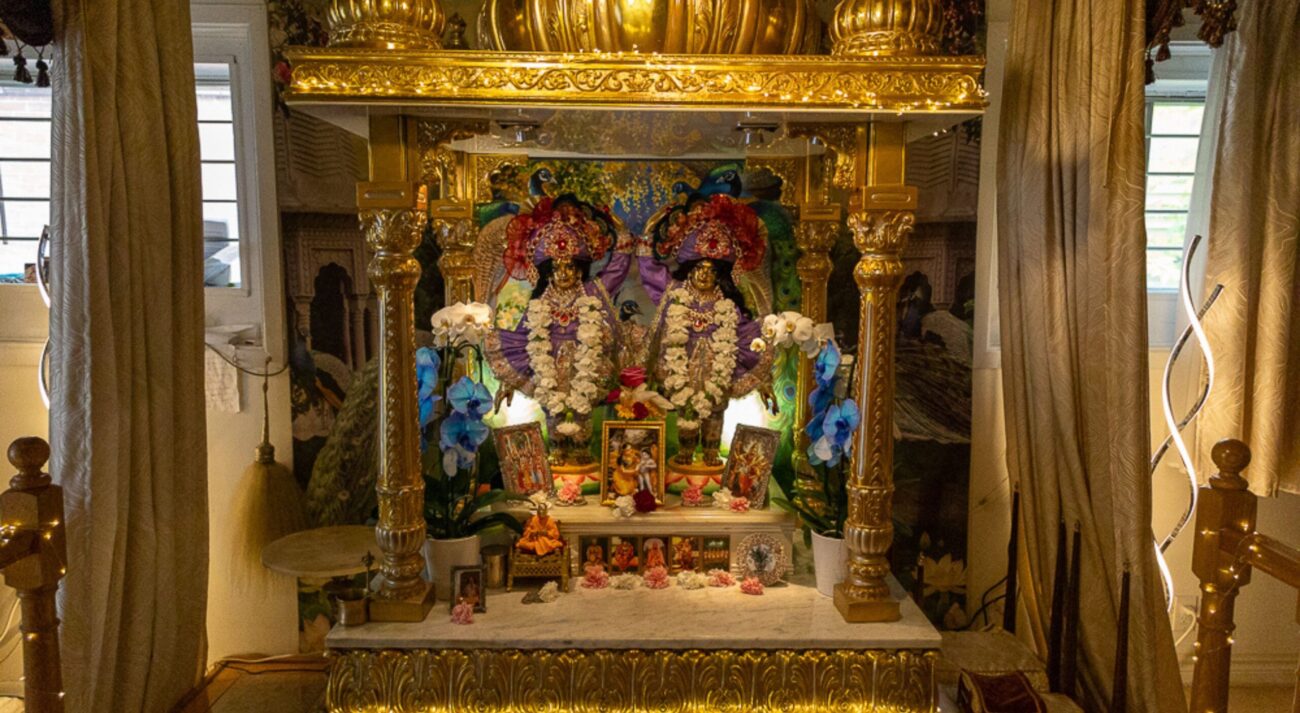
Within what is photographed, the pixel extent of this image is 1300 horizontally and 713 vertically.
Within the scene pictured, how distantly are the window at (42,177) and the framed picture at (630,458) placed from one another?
5.96ft

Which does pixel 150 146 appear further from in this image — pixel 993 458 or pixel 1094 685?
pixel 1094 685

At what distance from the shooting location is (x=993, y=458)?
3740mm

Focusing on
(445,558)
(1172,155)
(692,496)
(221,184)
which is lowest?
(445,558)

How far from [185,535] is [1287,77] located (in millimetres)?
4465

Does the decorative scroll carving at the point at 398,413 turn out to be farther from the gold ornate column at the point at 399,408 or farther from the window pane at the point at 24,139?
the window pane at the point at 24,139

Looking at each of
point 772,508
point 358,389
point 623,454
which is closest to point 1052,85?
point 772,508

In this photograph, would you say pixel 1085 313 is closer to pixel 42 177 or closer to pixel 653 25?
pixel 653 25

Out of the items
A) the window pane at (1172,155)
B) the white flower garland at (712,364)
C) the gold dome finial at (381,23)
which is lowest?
the white flower garland at (712,364)

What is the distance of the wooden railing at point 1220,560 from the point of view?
2178 millimetres

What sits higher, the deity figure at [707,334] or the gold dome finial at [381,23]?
the gold dome finial at [381,23]

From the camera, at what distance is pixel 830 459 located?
278 centimetres

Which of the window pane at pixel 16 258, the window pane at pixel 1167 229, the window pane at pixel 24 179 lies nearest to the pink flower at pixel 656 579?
the window pane at pixel 1167 229

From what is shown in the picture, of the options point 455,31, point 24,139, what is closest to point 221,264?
point 24,139

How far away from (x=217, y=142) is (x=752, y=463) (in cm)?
267
